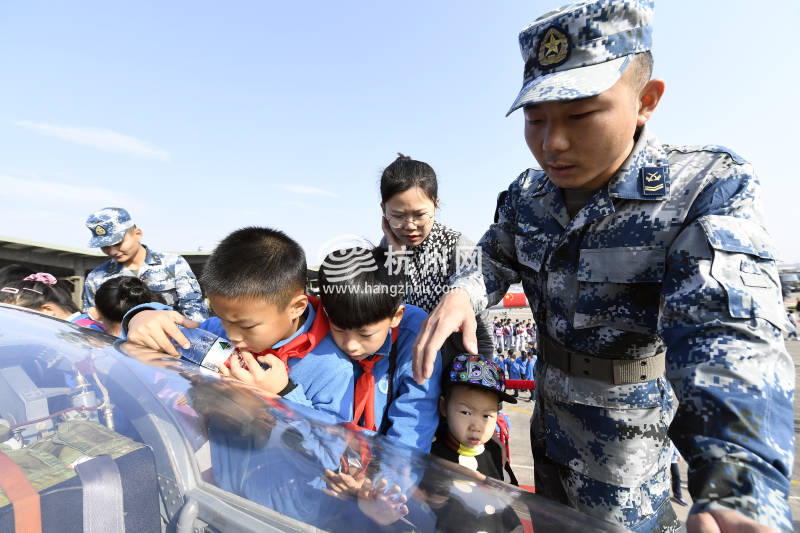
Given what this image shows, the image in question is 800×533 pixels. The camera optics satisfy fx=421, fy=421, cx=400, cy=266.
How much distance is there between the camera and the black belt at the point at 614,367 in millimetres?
1429

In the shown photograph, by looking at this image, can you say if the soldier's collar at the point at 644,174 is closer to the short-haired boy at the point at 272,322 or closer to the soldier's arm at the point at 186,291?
the short-haired boy at the point at 272,322

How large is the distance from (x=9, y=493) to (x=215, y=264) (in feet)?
3.47

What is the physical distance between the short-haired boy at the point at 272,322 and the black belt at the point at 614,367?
2.73 feet

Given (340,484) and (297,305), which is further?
(297,305)

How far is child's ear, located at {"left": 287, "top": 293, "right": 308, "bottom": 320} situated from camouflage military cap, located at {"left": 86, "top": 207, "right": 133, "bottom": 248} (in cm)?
320

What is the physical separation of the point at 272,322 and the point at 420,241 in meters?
1.13

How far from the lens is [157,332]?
1422mm

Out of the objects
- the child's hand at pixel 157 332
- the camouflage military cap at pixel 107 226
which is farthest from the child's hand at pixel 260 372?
the camouflage military cap at pixel 107 226

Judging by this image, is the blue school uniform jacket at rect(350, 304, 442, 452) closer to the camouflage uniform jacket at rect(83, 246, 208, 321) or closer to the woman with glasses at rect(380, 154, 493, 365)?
the woman with glasses at rect(380, 154, 493, 365)

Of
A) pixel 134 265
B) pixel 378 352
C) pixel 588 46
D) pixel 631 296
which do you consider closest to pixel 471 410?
pixel 378 352

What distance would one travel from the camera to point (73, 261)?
1544 centimetres

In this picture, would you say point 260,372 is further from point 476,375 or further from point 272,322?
point 476,375

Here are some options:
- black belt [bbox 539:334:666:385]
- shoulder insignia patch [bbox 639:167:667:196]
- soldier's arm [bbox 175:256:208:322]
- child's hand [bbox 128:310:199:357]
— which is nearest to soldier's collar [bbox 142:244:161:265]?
soldier's arm [bbox 175:256:208:322]

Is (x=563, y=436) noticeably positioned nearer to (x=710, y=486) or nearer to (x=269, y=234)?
(x=710, y=486)
